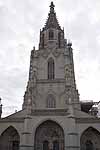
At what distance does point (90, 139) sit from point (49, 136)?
21.8 feet

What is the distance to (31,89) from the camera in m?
37.6

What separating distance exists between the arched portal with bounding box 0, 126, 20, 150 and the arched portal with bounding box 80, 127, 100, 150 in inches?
423

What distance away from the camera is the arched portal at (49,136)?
112 feet

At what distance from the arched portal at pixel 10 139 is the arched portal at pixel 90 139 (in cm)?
1075

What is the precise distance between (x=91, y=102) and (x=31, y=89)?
1639 cm

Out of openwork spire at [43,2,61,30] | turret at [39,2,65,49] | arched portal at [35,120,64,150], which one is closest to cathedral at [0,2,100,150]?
arched portal at [35,120,64,150]

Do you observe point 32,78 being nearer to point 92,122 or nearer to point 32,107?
point 32,107

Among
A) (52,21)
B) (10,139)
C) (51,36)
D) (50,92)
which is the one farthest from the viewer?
(52,21)

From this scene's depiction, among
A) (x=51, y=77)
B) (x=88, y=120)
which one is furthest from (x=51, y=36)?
(x=88, y=120)

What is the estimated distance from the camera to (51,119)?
34.2 metres

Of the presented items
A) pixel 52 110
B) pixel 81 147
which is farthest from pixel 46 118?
→ pixel 81 147

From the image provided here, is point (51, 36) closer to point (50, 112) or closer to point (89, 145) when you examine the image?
point (50, 112)

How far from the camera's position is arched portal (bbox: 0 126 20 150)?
115 ft

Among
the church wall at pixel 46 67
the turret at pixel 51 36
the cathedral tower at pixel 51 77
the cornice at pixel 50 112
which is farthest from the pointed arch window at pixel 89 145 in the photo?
the turret at pixel 51 36
